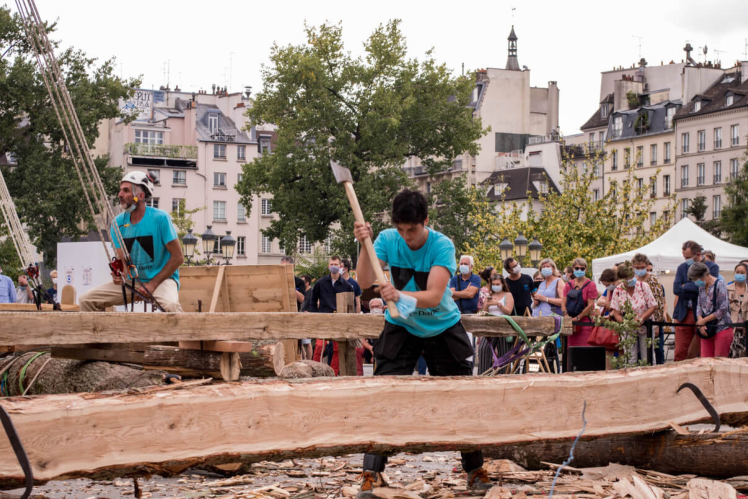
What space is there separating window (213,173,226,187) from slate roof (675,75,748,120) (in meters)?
37.2

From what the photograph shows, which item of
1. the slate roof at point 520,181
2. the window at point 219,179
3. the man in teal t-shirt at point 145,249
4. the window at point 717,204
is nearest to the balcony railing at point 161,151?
the window at point 219,179

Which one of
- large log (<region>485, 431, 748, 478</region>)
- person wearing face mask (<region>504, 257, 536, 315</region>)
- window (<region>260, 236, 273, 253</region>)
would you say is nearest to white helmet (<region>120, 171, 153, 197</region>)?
large log (<region>485, 431, 748, 478</region>)

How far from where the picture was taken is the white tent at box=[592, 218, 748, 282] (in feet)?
→ 67.9

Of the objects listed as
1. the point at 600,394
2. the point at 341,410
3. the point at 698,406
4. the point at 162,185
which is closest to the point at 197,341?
the point at 341,410

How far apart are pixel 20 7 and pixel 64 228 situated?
140 ft

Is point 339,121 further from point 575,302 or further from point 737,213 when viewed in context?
point 575,302

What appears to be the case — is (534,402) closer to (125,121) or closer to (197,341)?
(197,341)

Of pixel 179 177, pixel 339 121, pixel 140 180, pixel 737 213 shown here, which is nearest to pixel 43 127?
pixel 339 121

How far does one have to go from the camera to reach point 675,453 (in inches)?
261

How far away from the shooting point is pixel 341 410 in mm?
5266

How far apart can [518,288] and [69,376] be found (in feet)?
26.0

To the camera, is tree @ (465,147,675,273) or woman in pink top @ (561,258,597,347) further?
tree @ (465,147,675,273)

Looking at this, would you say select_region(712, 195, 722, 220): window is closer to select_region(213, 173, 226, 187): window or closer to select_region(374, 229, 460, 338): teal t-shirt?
select_region(213, 173, 226, 187): window

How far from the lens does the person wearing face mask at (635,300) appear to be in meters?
12.6
